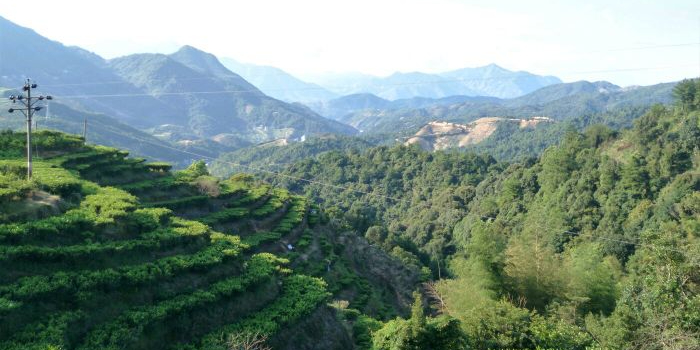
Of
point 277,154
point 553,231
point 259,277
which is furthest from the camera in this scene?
point 277,154

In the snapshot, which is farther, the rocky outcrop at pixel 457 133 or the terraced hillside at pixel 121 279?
the rocky outcrop at pixel 457 133

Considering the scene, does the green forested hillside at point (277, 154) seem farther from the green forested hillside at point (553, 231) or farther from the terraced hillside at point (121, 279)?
the terraced hillside at point (121, 279)

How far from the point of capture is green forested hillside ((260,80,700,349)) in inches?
663

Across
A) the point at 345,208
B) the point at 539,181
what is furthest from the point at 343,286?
the point at 345,208

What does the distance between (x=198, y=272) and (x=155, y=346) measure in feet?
10.9

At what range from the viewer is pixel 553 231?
163ft

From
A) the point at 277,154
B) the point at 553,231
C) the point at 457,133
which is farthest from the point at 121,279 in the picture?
the point at 457,133

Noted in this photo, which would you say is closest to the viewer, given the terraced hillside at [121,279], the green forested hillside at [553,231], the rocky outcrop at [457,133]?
the terraced hillside at [121,279]

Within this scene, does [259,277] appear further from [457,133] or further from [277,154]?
[457,133]

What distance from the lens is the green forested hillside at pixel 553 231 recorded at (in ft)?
55.2

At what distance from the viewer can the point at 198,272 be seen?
55.6 feet

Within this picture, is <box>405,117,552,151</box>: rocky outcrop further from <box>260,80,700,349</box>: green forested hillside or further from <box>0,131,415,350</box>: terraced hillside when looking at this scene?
<box>0,131,415,350</box>: terraced hillside

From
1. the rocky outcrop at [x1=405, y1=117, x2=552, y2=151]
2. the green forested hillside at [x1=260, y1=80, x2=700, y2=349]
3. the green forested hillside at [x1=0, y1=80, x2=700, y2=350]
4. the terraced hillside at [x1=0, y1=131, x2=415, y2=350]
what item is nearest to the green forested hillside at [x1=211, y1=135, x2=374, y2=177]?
the rocky outcrop at [x1=405, y1=117, x2=552, y2=151]

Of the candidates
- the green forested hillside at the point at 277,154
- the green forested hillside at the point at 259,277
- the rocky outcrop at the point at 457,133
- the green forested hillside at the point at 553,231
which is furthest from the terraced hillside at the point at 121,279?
the rocky outcrop at the point at 457,133
